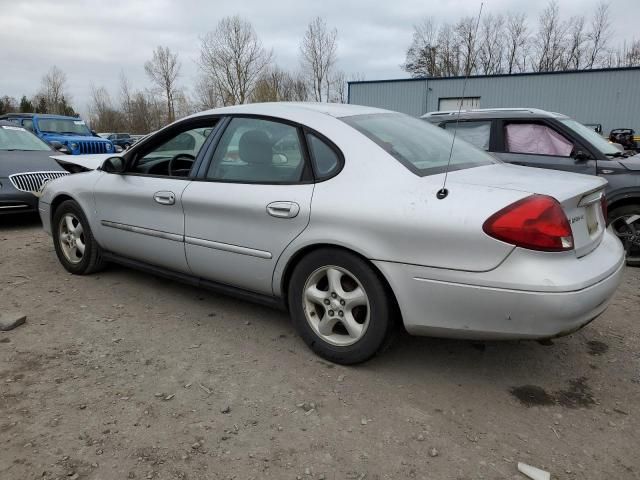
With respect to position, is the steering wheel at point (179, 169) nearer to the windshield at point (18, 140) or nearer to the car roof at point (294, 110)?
the car roof at point (294, 110)

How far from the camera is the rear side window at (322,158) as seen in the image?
9.43 feet

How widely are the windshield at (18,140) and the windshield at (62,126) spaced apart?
5452mm

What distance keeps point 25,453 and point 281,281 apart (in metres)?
1.55

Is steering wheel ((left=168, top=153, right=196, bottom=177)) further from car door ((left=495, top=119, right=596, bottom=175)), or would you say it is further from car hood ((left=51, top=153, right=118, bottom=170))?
car door ((left=495, top=119, right=596, bottom=175))

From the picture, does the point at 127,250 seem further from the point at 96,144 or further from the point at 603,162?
the point at 96,144

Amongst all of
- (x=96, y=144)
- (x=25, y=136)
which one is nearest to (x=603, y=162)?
(x=25, y=136)

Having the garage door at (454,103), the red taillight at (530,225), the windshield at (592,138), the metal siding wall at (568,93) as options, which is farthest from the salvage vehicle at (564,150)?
the garage door at (454,103)

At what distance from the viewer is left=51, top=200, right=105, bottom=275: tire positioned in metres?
4.41

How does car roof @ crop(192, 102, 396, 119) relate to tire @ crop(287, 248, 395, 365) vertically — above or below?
above

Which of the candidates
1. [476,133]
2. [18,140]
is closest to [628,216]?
[476,133]

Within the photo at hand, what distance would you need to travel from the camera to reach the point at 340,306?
9.29ft

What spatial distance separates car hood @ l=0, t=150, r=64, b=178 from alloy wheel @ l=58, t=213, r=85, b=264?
2.92 meters

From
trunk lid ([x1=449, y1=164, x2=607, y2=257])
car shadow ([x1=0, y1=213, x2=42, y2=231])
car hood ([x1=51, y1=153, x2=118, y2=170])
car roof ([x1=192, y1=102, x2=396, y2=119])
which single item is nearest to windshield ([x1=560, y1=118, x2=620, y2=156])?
trunk lid ([x1=449, y1=164, x2=607, y2=257])

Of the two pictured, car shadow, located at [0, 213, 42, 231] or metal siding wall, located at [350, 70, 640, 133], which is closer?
car shadow, located at [0, 213, 42, 231]
